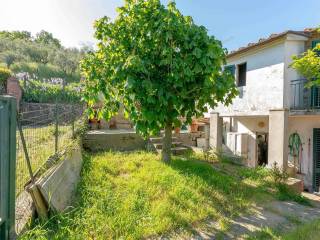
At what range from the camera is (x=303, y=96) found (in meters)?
8.88

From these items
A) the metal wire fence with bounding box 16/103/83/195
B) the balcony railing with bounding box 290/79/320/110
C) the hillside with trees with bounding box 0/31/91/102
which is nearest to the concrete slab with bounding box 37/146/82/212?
the metal wire fence with bounding box 16/103/83/195

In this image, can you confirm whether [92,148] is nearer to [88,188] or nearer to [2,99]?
[88,188]

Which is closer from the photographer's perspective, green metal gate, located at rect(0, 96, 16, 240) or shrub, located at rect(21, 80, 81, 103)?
green metal gate, located at rect(0, 96, 16, 240)

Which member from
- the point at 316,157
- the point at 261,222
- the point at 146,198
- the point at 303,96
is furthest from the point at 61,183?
the point at 316,157

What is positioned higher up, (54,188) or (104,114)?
(104,114)

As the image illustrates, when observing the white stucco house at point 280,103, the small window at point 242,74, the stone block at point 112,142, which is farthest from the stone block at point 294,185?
the small window at point 242,74

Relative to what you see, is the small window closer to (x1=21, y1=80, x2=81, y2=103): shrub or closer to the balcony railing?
the balcony railing

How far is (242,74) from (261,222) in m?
8.83

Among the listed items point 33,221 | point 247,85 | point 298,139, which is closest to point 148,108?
point 33,221

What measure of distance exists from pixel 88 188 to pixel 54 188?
86 centimetres

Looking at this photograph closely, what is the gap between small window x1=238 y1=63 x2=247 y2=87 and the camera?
11320 mm

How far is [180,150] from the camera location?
27.9 ft

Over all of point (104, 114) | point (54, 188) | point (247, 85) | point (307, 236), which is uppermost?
point (247, 85)

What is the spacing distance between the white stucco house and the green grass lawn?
2463 millimetres
